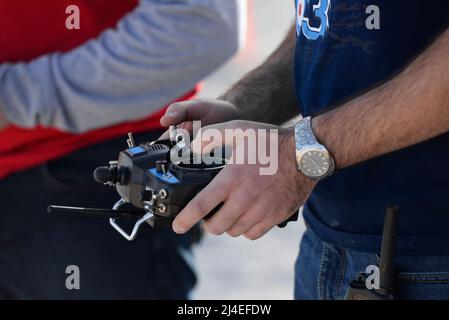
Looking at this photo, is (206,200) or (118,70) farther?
(118,70)

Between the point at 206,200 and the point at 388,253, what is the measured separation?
368mm

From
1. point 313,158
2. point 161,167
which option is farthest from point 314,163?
point 161,167

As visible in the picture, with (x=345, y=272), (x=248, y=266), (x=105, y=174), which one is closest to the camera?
(x=105, y=174)

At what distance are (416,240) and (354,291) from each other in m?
0.18

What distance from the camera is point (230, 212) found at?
1617 mm

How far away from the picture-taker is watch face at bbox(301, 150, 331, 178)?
1652mm

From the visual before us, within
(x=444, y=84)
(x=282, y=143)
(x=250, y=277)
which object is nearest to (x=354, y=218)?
(x=282, y=143)

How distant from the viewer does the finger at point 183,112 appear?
1854mm

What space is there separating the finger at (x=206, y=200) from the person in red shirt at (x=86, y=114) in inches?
40.5

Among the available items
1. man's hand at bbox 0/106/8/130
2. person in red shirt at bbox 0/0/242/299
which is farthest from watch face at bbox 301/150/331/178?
man's hand at bbox 0/106/8/130

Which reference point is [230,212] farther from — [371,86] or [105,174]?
[371,86]

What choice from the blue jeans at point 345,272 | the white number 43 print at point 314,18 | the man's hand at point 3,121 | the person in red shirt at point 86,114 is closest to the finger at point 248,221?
the blue jeans at point 345,272

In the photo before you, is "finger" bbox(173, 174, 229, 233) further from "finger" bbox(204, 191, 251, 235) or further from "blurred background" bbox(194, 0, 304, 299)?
"blurred background" bbox(194, 0, 304, 299)
